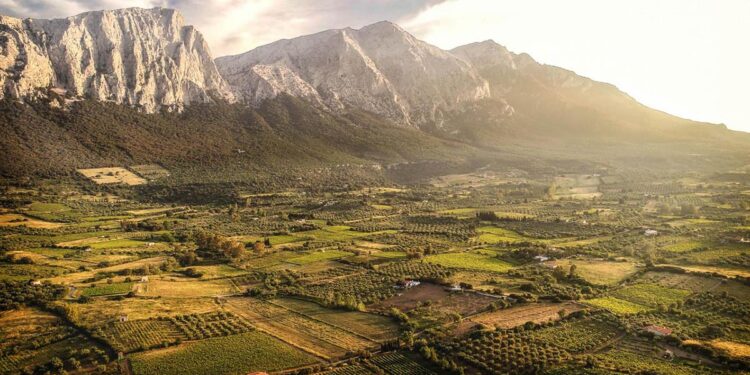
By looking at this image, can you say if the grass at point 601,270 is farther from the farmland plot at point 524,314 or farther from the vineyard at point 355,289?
the vineyard at point 355,289

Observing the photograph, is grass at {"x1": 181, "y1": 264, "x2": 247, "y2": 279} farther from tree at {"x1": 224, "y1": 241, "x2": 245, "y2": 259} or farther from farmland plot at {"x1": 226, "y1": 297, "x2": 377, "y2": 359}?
farmland plot at {"x1": 226, "y1": 297, "x2": 377, "y2": 359}

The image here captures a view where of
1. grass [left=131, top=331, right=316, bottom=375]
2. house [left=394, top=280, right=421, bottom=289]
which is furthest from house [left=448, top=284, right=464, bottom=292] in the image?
grass [left=131, top=331, right=316, bottom=375]

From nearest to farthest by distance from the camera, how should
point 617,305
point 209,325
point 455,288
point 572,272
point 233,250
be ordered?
point 209,325 → point 617,305 → point 455,288 → point 572,272 → point 233,250

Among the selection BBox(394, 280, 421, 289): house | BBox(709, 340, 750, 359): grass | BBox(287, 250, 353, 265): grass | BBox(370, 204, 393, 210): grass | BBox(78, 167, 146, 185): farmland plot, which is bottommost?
BBox(709, 340, 750, 359): grass

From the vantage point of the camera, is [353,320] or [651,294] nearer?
[353,320]

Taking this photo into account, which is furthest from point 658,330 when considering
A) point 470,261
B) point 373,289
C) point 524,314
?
point 470,261

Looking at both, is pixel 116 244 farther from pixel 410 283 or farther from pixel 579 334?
pixel 579 334
